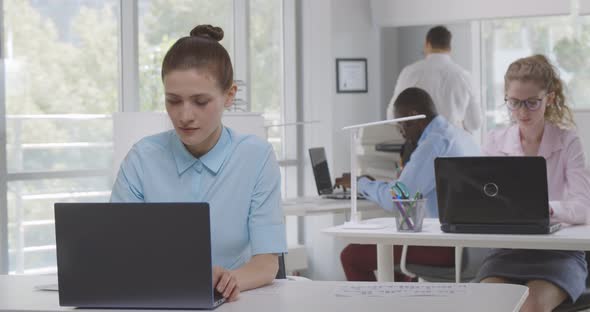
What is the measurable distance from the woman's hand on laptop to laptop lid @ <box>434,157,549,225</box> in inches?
55.5

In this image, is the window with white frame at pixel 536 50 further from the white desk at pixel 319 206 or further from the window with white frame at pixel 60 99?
the window with white frame at pixel 60 99

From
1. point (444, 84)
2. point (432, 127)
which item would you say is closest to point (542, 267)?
point (432, 127)

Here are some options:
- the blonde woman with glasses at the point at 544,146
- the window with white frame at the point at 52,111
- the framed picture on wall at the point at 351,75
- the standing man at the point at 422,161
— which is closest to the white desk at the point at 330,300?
the blonde woman with glasses at the point at 544,146

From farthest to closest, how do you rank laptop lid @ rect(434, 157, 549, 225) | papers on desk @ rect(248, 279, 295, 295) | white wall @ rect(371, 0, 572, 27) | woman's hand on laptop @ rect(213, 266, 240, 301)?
white wall @ rect(371, 0, 572, 27) < laptop lid @ rect(434, 157, 549, 225) < papers on desk @ rect(248, 279, 295, 295) < woman's hand on laptop @ rect(213, 266, 240, 301)

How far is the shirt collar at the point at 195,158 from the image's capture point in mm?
2324

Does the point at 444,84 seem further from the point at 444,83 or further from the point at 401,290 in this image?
the point at 401,290

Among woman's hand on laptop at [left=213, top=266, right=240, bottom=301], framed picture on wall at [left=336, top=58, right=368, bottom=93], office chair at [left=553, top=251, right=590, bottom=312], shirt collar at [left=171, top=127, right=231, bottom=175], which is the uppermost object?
framed picture on wall at [left=336, top=58, right=368, bottom=93]

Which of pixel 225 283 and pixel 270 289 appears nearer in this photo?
pixel 225 283

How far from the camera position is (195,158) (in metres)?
2.34

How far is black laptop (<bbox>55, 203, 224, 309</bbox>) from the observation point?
74.5 inches

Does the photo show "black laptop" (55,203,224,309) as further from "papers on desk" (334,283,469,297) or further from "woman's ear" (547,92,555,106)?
"woman's ear" (547,92,555,106)

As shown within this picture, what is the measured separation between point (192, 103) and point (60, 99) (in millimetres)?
3320

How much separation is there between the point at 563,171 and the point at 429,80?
3.07m

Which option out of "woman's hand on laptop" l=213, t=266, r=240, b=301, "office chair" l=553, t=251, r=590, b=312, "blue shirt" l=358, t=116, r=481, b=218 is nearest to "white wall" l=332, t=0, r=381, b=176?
"blue shirt" l=358, t=116, r=481, b=218
